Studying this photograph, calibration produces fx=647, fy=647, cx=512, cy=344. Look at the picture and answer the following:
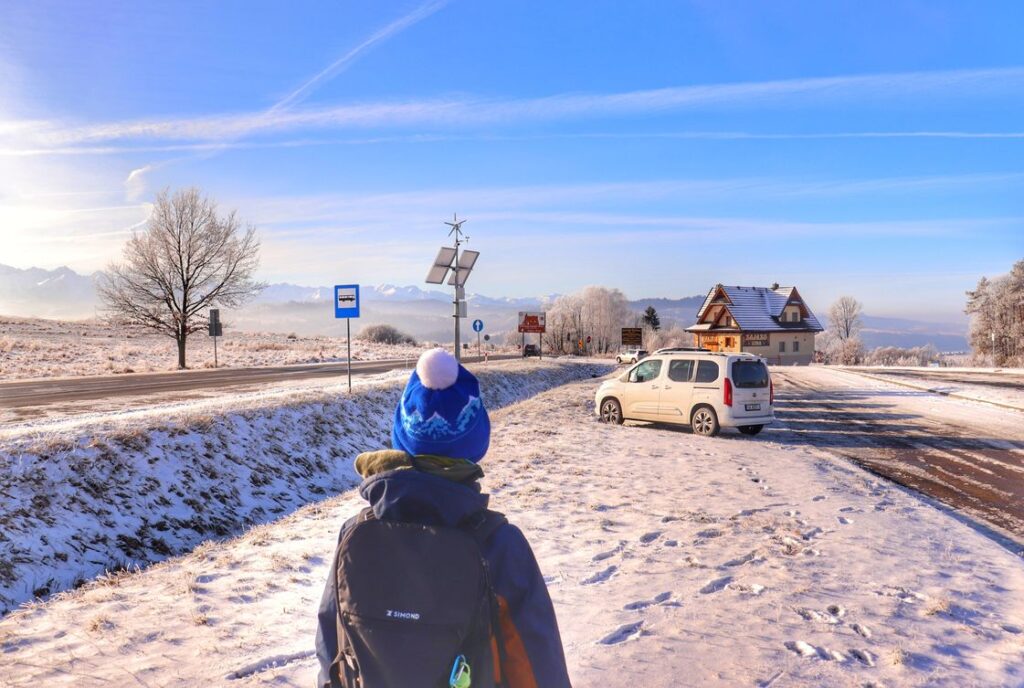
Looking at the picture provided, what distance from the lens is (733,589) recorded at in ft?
17.6

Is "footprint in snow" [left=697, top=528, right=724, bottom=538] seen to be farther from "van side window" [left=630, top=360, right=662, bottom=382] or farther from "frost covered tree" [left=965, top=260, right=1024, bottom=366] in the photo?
"frost covered tree" [left=965, top=260, right=1024, bottom=366]

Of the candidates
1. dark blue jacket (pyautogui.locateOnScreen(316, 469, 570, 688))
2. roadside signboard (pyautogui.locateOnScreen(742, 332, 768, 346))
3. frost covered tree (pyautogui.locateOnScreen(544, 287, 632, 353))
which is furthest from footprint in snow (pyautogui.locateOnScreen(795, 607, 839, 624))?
frost covered tree (pyautogui.locateOnScreen(544, 287, 632, 353))

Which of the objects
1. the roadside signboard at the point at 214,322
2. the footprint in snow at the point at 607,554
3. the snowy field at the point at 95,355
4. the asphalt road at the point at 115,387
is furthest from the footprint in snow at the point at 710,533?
the roadside signboard at the point at 214,322

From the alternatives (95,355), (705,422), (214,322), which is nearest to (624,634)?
(705,422)

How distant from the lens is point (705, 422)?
14555 mm

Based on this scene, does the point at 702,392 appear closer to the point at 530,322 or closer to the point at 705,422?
the point at 705,422

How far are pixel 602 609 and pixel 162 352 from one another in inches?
1869

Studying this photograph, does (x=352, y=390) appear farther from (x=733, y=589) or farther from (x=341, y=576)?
(x=341, y=576)

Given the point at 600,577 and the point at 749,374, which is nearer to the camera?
the point at 600,577

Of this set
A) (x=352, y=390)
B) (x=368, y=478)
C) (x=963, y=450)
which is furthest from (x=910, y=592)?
(x=352, y=390)

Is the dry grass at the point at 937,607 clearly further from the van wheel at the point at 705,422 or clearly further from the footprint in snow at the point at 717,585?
the van wheel at the point at 705,422

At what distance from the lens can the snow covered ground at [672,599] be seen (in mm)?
4188

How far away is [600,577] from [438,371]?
4237 mm

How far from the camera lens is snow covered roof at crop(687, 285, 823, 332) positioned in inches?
2542
